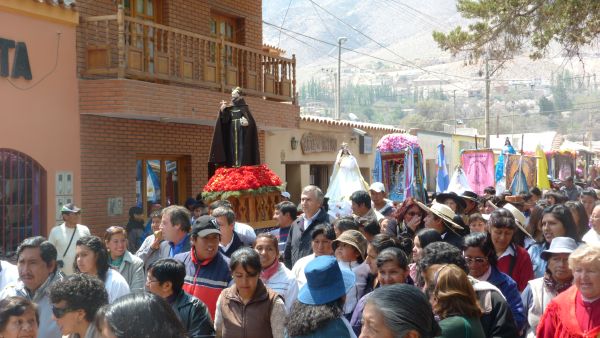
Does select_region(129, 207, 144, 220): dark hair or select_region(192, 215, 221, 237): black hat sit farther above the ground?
select_region(192, 215, 221, 237): black hat

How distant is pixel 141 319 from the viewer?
2963 mm

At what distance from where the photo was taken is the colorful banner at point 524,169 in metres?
20.8

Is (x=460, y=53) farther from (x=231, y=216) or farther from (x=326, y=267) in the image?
(x=326, y=267)

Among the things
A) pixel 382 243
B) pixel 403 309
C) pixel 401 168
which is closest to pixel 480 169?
pixel 401 168

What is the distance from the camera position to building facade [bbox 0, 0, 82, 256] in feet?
41.5

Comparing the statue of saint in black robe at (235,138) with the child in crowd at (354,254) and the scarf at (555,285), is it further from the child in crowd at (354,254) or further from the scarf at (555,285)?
the scarf at (555,285)

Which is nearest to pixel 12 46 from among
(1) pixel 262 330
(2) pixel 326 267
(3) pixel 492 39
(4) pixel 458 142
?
(3) pixel 492 39

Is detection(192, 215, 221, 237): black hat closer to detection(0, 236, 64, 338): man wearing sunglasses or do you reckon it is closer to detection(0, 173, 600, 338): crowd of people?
detection(0, 173, 600, 338): crowd of people

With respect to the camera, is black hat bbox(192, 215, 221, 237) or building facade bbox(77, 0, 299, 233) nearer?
black hat bbox(192, 215, 221, 237)

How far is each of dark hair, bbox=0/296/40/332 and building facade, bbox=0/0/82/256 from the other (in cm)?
831

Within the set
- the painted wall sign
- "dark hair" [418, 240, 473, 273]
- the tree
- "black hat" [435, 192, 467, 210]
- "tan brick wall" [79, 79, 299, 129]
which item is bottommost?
"dark hair" [418, 240, 473, 273]

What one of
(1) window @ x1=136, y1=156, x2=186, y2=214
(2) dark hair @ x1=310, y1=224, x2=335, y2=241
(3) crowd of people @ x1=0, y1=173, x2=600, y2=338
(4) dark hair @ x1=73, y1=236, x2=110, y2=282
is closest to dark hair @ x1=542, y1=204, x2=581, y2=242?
(3) crowd of people @ x1=0, y1=173, x2=600, y2=338

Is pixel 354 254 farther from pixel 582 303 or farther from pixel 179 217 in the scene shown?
pixel 582 303

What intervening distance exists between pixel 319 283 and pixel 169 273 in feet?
4.19
